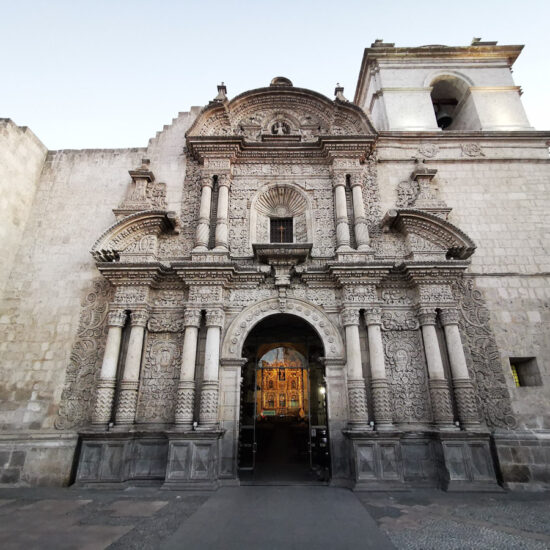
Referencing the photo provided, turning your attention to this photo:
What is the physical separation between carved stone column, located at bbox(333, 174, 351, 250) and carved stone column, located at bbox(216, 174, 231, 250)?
3120mm

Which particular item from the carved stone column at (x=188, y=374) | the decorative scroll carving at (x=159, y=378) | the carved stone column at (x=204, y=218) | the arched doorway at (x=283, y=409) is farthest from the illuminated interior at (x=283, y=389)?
the carved stone column at (x=188, y=374)

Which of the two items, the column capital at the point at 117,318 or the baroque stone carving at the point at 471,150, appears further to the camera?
the baroque stone carving at the point at 471,150

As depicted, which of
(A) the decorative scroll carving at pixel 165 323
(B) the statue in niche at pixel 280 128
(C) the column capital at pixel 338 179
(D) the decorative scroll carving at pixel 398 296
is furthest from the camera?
(B) the statue in niche at pixel 280 128

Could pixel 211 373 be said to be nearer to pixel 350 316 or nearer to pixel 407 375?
pixel 350 316

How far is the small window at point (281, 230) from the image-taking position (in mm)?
10430

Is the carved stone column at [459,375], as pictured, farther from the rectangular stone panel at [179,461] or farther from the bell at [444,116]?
the bell at [444,116]

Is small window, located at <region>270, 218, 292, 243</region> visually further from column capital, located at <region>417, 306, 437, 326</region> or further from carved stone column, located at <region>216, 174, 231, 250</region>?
column capital, located at <region>417, 306, 437, 326</region>

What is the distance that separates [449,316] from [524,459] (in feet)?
11.1

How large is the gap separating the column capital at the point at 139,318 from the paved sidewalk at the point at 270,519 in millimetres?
3523

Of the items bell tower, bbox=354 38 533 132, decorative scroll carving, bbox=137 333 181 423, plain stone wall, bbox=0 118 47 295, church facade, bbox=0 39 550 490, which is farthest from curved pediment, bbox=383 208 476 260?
plain stone wall, bbox=0 118 47 295

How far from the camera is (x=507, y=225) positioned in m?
9.82

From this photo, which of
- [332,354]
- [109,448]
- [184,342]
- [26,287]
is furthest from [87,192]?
[332,354]

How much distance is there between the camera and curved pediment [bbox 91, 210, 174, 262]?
29.1 feet

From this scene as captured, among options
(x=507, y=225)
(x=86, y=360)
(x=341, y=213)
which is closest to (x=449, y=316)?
(x=507, y=225)
